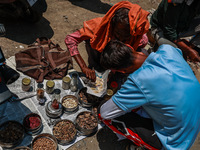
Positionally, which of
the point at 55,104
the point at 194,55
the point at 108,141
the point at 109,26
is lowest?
the point at 108,141

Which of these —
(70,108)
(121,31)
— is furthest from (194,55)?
(70,108)

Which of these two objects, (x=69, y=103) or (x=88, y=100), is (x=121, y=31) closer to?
(x=88, y=100)

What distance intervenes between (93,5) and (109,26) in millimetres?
3997

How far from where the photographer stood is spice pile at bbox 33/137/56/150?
2.62 meters

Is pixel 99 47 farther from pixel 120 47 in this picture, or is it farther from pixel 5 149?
pixel 5 149

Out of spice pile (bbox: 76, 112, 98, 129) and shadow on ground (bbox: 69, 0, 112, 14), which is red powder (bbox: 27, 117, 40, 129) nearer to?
spice pile (bbox: 76, 112, 98, 129)

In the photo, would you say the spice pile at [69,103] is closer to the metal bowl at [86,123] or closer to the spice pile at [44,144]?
the metal bowl at [86,123]

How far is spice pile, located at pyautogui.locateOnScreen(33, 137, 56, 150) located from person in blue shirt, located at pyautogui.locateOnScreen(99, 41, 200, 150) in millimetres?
993

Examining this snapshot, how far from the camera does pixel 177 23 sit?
13.1ft

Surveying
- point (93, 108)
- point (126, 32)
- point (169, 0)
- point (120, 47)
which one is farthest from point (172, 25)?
point (93, 108)

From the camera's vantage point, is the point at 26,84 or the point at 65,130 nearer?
the point at 65,130

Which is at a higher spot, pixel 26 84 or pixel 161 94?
pixel 161 94

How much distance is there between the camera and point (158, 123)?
2.30m

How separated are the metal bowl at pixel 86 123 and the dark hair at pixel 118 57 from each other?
1.22 metres
